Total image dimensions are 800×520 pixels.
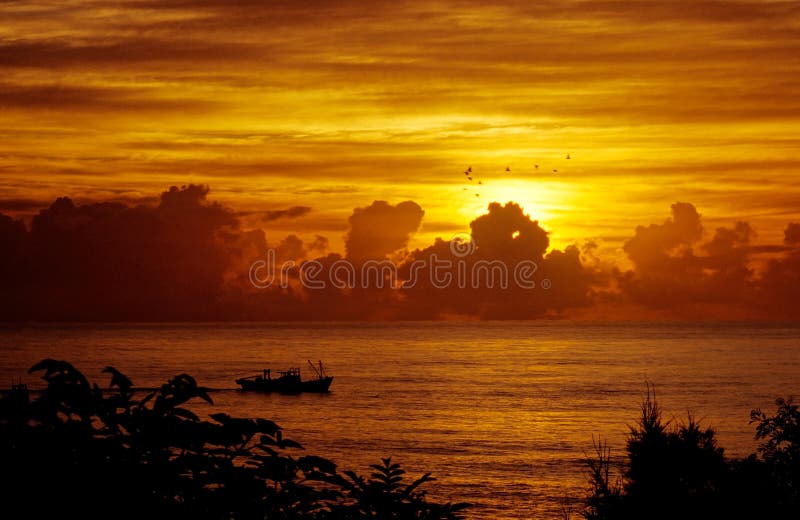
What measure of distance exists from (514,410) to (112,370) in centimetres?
11963

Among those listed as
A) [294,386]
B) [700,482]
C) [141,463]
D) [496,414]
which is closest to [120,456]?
[141,463]

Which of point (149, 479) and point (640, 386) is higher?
point (149, 479)

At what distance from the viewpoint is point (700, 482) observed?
27.5m

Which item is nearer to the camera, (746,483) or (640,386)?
(746,483)

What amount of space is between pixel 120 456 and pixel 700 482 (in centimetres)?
2474

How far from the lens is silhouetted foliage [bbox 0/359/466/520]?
17.4 ft

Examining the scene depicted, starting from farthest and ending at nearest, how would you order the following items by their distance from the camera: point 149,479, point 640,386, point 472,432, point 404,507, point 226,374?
point 226,374, point 640,386, point 472,432, point 404,507, point 149,479

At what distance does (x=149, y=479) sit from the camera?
545cm

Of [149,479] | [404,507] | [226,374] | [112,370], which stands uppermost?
[112,370]

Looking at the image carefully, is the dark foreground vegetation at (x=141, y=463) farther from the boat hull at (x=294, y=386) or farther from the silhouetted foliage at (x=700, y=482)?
the boat hull at (x=294, y=386)

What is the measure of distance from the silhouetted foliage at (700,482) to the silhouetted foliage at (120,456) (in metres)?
18.0

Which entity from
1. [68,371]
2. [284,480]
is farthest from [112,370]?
[284,480]

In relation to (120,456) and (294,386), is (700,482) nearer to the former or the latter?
(120,456)

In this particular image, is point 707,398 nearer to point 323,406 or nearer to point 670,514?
point 323,406
